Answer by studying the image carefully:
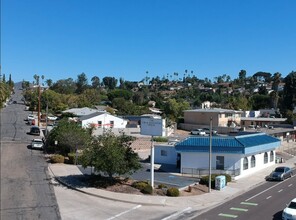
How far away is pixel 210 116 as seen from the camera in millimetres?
93812

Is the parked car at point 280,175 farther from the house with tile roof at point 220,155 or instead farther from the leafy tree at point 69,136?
the leafy tree at point 69,136

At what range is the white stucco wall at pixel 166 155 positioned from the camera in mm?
47438

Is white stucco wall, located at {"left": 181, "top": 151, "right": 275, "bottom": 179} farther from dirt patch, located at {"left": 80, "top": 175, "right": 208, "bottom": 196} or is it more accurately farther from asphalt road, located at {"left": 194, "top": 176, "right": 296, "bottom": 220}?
dirt patch, located at {"left": 80, "top": 175, "right": 208, "bottom": 196}

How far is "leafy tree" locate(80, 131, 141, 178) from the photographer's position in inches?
1204

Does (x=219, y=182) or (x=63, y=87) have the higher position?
(x=63, y=87)

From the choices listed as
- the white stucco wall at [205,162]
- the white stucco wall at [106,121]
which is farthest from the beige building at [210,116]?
the white stucco wall at [205,162]

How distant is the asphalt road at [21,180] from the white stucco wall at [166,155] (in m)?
14.2

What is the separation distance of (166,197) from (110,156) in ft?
17.9

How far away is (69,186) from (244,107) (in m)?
120

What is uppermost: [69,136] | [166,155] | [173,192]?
[69,136]

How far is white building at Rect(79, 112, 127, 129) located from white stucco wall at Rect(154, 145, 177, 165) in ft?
87.2

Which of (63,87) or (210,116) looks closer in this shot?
(210,116)

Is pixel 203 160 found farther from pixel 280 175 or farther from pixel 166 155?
pixel 280 175

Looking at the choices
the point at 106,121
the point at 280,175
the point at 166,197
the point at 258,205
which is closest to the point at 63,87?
the point at 106,121
